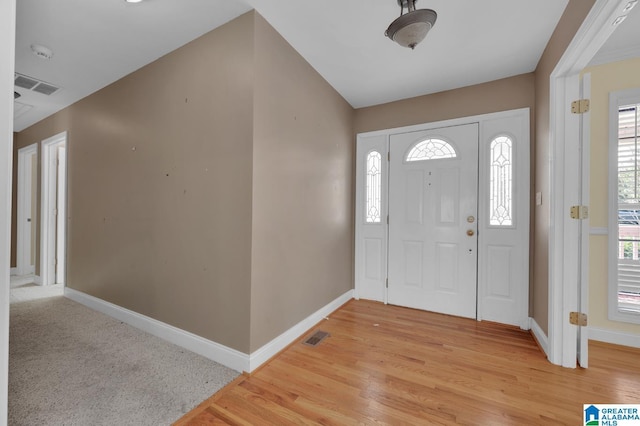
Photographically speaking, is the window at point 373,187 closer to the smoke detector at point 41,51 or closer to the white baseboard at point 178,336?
the white baseboard at point 178,336

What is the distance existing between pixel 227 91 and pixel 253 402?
2186 mm

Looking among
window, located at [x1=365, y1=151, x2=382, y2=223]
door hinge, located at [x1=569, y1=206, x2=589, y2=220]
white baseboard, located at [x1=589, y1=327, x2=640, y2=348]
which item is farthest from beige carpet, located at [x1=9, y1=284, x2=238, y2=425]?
white baseboard, located at [x1=589, y1=327, x2=640, y2=348]

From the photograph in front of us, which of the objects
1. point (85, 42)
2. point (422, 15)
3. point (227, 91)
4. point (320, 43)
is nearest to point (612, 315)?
point (422, 15)

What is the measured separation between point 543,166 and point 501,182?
490 millimetres

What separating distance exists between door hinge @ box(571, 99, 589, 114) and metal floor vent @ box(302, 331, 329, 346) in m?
2.74

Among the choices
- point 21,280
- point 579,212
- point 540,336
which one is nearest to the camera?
point 579,212

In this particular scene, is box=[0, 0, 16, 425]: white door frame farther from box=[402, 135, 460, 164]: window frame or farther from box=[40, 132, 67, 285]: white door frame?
box=[40, 132, 67, 285]: white door frame

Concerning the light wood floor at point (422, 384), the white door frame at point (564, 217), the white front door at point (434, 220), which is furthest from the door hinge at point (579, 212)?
the light wood floor at point (422, 384)

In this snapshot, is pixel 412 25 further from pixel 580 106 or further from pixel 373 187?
pixel 373 187

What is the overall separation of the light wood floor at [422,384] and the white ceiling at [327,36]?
2606mm

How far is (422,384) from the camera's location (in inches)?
71.7

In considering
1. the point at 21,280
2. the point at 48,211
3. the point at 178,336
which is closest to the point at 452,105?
the point at 178,336

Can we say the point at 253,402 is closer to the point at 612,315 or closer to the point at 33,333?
the point at 33,333

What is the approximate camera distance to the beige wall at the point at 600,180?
2.40 m
